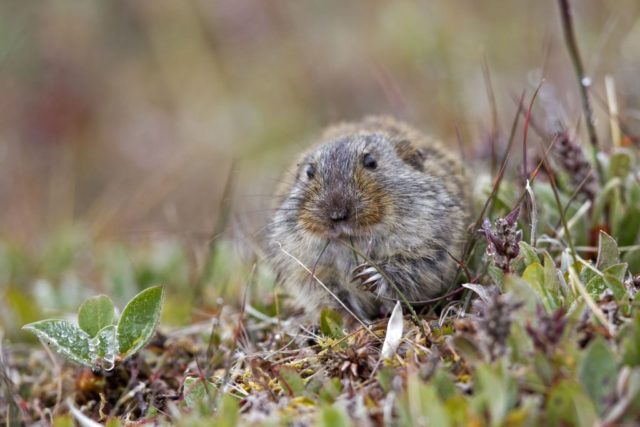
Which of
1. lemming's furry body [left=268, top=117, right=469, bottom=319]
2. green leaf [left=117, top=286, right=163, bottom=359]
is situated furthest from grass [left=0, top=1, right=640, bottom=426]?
green leaf [left=117, top=286, right=163, bottom=359]

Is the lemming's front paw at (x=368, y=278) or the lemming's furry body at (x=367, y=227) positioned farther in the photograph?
the lemming's furry body at (x=367, y=227)

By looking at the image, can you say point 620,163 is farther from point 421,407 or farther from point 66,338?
point 66,338

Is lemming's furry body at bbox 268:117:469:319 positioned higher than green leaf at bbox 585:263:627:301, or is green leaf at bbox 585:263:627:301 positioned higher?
lemming's furry body at bbox 268:117:469:319

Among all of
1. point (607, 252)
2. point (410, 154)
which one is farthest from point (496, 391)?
point (410, 154)

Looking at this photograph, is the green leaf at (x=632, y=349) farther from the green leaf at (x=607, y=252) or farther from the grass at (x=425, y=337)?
the green leaf at (x=607, y=252)

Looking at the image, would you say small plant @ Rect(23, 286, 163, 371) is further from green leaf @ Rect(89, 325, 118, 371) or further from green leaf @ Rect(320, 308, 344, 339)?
green leaf @ Rect(320, 308, 344, 339)

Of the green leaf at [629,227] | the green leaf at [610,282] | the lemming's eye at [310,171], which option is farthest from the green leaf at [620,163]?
the lemming's eye at [310,171]
